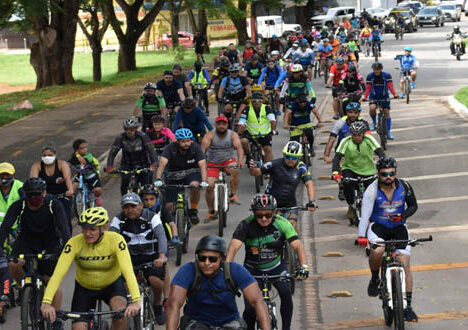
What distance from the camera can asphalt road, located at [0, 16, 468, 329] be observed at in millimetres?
11906

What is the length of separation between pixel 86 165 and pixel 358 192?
186 inches

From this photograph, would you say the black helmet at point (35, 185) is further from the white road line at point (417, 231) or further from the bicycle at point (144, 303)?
the white road line at point (417, 231)

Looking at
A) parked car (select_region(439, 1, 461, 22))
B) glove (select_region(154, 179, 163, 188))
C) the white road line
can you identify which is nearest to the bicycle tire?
the white road line

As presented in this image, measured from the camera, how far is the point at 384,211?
1109 cm

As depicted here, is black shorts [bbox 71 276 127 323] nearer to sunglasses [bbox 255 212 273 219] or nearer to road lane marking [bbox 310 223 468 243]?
sunglasses [bbox 255 212 273 219]

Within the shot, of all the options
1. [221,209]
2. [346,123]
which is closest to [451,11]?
[346,123]

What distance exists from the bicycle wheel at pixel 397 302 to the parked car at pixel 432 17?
68582 millimetres

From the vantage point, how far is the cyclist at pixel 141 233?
10414 millimetres

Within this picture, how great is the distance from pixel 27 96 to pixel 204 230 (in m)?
25.6

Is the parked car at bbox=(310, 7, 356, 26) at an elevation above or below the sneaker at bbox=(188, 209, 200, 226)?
above

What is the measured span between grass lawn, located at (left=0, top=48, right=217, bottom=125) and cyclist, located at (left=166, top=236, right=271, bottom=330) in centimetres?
2440

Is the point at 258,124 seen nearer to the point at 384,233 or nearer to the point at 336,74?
the point at 336,74

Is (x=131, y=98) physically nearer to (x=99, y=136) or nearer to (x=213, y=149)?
(x=99, y=136)

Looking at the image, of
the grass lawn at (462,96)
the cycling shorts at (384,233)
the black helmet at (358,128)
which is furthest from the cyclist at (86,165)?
the grass lawn at (462,96)
